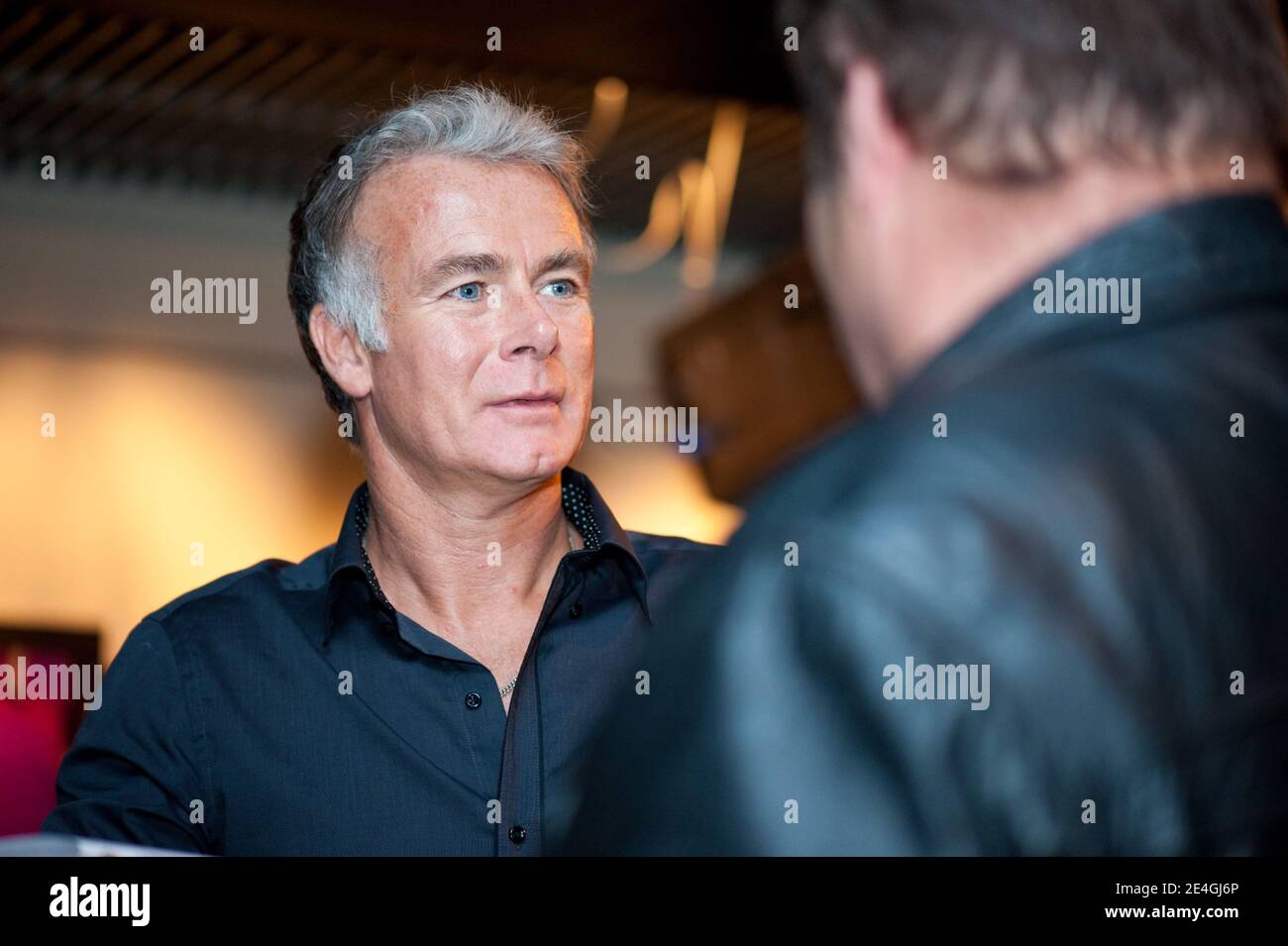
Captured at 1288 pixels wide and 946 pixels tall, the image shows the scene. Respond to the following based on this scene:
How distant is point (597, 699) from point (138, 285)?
12.0ft

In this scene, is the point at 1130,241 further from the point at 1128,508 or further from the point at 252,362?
the point at 252,362

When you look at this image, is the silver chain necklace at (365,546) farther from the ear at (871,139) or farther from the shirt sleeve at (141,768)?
the ear at (871,139)

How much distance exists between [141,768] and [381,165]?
93 centimetres

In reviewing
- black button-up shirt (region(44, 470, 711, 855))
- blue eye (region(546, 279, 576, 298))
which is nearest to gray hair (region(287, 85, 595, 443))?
blue eye (region(546, 279, 576, 298))

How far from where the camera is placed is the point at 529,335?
2.07m

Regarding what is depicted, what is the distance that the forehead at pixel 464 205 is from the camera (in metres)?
2.09

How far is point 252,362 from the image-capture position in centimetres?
518

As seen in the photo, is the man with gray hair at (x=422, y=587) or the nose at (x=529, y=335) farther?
the nose at (x=529, y=335)

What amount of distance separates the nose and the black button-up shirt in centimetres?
30

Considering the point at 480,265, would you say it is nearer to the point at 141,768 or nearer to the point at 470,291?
the point at 470,291

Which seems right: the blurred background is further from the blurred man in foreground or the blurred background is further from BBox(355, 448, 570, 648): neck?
the blurred man in foreground

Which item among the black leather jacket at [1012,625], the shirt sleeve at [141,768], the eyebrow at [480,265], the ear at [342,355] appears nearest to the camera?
the black leather jacket at [1012,625]

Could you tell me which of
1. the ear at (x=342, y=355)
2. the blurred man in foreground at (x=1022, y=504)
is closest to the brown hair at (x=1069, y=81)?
the blurred man in foreground at (x=1022, y=504)

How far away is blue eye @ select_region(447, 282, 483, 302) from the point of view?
211cm
